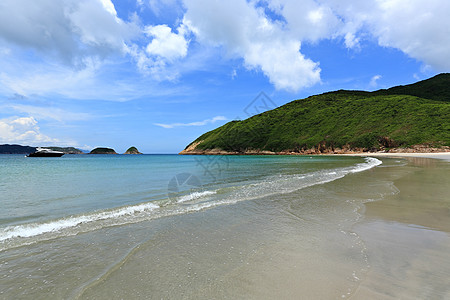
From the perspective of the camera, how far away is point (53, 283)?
→ 407 cm

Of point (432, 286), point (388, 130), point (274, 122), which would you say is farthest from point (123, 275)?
point (274, 122)

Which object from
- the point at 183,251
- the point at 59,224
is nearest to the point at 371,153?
the point at 183,251

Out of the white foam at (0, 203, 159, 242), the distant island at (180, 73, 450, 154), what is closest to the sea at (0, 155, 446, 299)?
the white foam at (0, 203, 159, 242)

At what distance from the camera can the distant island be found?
281 feet

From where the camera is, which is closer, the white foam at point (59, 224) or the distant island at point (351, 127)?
the white foam at point (59, 224)

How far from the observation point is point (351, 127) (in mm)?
110000

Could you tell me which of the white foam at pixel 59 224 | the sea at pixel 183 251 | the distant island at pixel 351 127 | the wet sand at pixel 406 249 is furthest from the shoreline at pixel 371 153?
the white foam at pixel 59 224

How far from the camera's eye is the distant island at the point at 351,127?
281 ft

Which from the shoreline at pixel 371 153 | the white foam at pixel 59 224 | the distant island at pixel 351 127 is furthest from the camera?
the distant island at pixel 351 127

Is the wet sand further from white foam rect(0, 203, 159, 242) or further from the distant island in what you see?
the distant island

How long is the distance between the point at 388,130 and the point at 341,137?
1848cm

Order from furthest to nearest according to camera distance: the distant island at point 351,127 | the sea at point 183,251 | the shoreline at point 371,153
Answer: the distant island at point 351,127 < the shoreline at point 371,153 < the sea at point 183,251

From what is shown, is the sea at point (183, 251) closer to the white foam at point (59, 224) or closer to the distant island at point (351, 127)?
the white foam at point (59, 224)

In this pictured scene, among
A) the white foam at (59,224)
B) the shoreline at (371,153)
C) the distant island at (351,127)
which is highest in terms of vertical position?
the distant island at (351,127)
